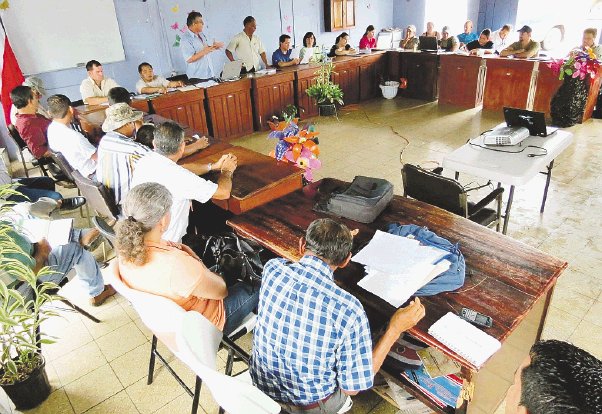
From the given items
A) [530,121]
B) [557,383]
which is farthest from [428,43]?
[557,383]

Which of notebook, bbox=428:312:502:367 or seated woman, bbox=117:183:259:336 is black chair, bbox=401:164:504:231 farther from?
seated woman, bbox=117:183:259:336

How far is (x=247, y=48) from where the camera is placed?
6.65 m

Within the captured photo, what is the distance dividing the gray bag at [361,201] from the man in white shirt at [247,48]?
4.69m

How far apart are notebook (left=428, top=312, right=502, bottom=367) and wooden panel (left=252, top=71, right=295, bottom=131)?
5.23 meters

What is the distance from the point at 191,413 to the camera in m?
2.11

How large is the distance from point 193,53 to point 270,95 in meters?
1.24

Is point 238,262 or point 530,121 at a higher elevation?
point 530,121

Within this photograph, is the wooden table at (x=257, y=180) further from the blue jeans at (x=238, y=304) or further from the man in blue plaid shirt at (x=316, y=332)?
the man in blue plaid shirt at (x=316, y=332)

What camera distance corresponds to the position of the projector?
322 cm

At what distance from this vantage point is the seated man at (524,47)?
642 centimetres

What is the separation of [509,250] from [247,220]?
4.39ft

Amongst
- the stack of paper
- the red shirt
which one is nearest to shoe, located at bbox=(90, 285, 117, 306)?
the red shirt

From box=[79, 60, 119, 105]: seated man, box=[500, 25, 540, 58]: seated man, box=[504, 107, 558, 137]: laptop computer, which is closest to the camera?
box=[504, 107, 558, 137]: laptop computer

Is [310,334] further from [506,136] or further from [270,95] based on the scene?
[270,95]
